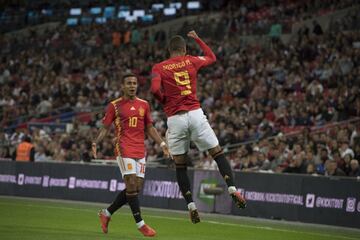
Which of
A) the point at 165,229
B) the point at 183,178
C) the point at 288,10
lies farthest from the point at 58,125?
the point at 183,178

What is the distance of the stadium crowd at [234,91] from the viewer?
22.9 m

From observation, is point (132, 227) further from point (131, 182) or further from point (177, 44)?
point (177, 44)

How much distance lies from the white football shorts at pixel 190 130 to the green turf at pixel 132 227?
63.4 inches

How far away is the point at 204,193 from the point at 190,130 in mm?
8637

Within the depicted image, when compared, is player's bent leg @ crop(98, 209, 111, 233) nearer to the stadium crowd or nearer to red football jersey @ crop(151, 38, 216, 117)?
red football jersey @ crop(151, 38, 216, 117)

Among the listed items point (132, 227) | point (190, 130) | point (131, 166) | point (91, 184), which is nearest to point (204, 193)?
point (91, 184)

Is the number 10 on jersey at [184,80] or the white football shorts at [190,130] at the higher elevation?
the number 10 on jersey at [184,80]

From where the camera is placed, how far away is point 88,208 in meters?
21.5

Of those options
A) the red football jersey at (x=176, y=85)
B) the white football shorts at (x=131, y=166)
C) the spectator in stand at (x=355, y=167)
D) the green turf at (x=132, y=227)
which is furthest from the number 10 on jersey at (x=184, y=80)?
the spectator in stand at (x=355, y=167)

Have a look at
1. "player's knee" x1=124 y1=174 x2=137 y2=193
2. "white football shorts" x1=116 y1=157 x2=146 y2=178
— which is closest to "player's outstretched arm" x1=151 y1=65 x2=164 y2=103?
"white football shorts" x1=116 y1=157 x2=146 y2=178

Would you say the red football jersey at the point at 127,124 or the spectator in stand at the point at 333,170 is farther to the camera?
the spectator in stand at the point at 333,170

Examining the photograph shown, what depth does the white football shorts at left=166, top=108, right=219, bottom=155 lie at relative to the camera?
13.2 meters

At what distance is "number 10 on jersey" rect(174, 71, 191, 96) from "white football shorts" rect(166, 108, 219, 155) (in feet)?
1.07

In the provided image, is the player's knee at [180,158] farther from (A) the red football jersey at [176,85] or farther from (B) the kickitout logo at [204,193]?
(B) the kickitout logo at [204,193]
